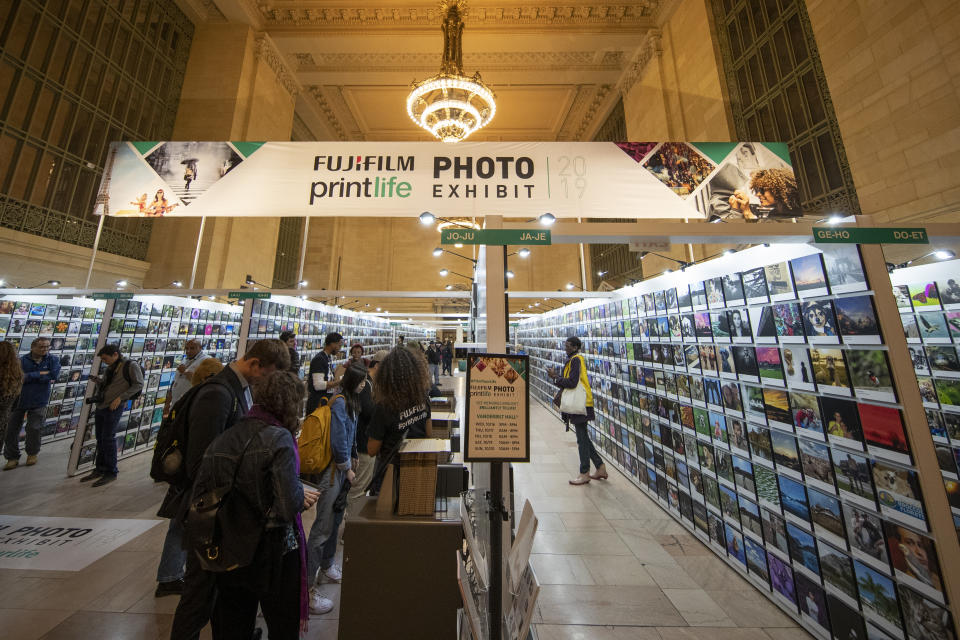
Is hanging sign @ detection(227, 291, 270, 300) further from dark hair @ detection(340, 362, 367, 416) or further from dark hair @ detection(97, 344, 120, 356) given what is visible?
dark hair @ detection(340, 362, 367, 416)

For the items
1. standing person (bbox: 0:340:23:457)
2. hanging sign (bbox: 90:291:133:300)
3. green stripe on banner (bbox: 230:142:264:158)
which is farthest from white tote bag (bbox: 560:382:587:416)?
Result: hanging sign (bbox: 90:291:133:300)

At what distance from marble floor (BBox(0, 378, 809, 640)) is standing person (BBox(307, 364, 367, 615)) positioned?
13 cm

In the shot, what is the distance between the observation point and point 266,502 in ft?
4.93

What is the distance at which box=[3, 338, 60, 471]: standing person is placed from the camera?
424 centimetres

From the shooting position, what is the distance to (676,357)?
345cm

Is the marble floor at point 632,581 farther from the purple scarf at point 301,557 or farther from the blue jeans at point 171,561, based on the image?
the blue jeans at point 171,561

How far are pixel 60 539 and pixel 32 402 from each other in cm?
275

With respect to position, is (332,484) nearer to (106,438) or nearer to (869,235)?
(869,235)

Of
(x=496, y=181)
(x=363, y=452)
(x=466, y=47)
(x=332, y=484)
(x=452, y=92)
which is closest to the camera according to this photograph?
(x=332, y=484)

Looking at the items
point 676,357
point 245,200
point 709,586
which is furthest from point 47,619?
point 676,357

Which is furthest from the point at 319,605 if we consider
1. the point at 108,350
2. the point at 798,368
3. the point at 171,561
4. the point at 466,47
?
the point at 466,47

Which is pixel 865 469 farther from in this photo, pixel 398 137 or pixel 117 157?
pixel 398 137

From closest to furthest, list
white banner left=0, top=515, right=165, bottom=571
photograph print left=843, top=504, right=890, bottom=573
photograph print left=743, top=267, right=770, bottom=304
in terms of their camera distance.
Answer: photograph print left=843, top=504, right=890, bottom=573 < photograph print left=743, top=267, right=770, bottom=304 < white banner left=0, top=515, right=165, bottom=571

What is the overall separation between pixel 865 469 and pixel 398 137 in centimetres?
1771
